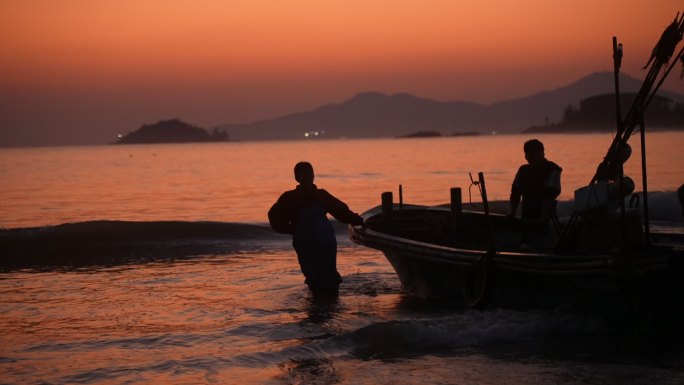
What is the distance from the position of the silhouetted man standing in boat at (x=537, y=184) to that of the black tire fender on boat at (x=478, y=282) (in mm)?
1265

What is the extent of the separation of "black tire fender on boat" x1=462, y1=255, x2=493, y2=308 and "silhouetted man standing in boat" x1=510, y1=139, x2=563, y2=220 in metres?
1.26

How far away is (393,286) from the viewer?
41.5ft

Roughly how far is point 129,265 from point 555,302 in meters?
9.08

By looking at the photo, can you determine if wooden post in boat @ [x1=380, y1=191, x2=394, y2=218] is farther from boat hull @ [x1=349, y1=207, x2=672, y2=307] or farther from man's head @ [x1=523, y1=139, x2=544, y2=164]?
man's head @ [x1=523, y1=139, x2=544, y2=164]

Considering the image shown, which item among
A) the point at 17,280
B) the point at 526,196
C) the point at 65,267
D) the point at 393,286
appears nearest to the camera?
the point at 526,196

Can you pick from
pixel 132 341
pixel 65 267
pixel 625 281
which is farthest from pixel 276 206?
pixel 65 267

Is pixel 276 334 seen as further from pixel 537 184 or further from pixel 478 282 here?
pixel 537 184

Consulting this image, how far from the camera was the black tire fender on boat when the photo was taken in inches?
364

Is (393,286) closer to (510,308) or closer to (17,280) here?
(510,308)

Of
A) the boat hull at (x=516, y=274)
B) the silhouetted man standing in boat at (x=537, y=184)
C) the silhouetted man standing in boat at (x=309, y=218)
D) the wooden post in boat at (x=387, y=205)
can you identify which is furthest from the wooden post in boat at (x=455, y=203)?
the silhouetted man standing in boat at (x=309, y=218)

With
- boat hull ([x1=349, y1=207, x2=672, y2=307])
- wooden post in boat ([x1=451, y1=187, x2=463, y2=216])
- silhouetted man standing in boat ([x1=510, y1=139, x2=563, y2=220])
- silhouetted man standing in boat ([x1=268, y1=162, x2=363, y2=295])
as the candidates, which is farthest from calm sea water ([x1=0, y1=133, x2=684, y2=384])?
silhouetted man standing in boat ([x1=510, y1=139, x2=563, y2=220])

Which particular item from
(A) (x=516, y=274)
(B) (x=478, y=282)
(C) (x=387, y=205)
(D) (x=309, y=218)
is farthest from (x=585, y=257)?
(C) (x=387, y=205)

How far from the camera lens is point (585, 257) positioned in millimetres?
8156

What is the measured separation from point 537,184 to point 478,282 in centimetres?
168
